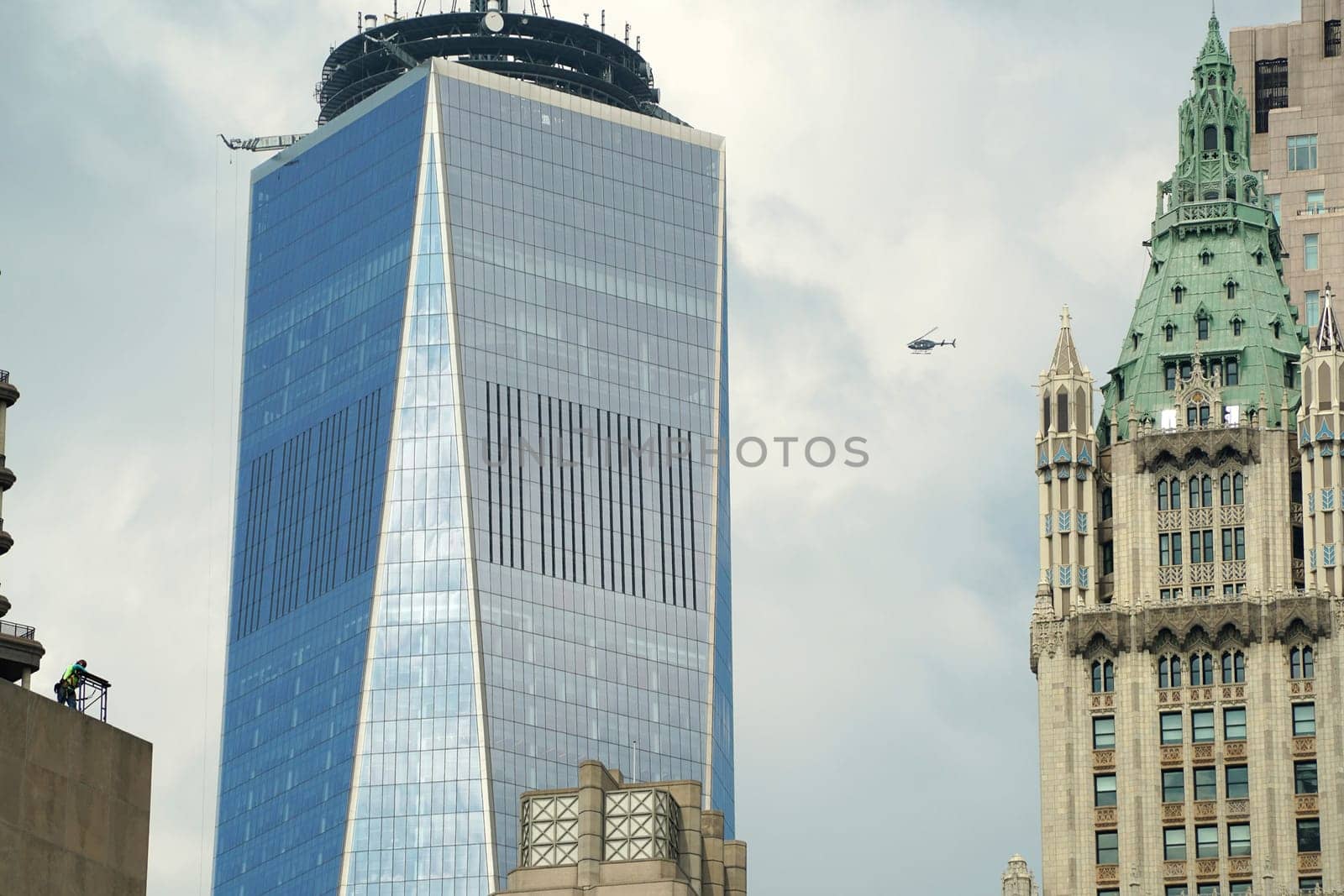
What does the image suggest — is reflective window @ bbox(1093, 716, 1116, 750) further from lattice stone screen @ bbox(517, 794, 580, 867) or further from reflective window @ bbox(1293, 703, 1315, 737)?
lattice stone screen @ bbox(517, 794, 580, 867)

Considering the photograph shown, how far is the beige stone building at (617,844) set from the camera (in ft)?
551

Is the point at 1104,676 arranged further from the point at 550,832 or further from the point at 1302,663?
the point at 550,832

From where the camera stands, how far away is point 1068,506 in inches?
7741

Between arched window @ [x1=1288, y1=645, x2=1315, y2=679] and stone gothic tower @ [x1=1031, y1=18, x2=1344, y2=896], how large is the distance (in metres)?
0.10

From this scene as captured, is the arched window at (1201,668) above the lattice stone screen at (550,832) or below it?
above

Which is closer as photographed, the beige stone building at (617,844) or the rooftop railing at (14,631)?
the rooftop railing at (14,631)

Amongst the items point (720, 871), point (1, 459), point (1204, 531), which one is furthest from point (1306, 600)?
point (1, 459)

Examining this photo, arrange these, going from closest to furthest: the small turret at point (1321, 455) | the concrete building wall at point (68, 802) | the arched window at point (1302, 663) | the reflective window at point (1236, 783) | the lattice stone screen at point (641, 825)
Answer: the concrete building wall at point (68, 802)
the lattice stone screen at point (641, 825)
the reflective window at point (1236, 783)
the arched window at point (1302, 663)
the small turret at point (1321, 455)

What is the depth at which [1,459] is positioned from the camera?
10475 centimetres

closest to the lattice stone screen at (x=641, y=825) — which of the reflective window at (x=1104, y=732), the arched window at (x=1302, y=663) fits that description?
the reflective window at (x=1104, y=732)

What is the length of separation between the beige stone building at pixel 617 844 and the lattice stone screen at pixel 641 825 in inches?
1.6

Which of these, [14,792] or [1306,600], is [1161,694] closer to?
[1306,600]

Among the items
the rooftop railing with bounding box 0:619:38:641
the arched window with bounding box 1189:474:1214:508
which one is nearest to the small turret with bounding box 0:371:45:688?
the rooftop railing with bounding box 0:619:38:641

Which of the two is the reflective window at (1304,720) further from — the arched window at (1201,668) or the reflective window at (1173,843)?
the reflective window at (1173,843)
